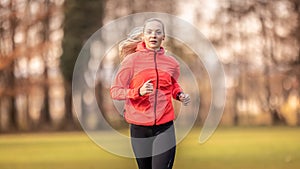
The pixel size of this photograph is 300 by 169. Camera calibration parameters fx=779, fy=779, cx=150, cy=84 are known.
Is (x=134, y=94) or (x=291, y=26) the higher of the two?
(x=291, y=26)

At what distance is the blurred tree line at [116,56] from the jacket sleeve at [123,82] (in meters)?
32.0

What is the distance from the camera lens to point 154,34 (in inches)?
201

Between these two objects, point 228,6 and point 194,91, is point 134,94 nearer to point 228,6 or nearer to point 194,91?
point 194,91

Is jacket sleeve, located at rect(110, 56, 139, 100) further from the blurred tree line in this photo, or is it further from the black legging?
the blurred tree line

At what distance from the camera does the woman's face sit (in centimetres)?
510

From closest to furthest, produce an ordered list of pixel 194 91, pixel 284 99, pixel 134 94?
pixel 134 94 → pixel 194 91 → pixel 284 99

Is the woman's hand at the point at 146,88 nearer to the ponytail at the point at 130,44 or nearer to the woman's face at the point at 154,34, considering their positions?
the woman's face at the point at 154,34

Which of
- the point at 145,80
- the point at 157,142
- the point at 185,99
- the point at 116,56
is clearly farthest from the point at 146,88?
the point at 116,56

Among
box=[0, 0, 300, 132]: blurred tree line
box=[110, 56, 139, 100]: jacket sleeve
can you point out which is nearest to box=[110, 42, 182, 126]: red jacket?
box=[110, 56, 139, 100]: jacket sleeve

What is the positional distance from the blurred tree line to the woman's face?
32001mm

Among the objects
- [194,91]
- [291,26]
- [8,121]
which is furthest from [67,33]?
[194,91]

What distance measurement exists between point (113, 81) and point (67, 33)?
33.4 meters

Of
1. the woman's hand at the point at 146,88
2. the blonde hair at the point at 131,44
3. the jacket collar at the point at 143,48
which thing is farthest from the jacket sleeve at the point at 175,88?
the blonde hair at the point at 131,44

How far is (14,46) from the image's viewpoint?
134 feet
